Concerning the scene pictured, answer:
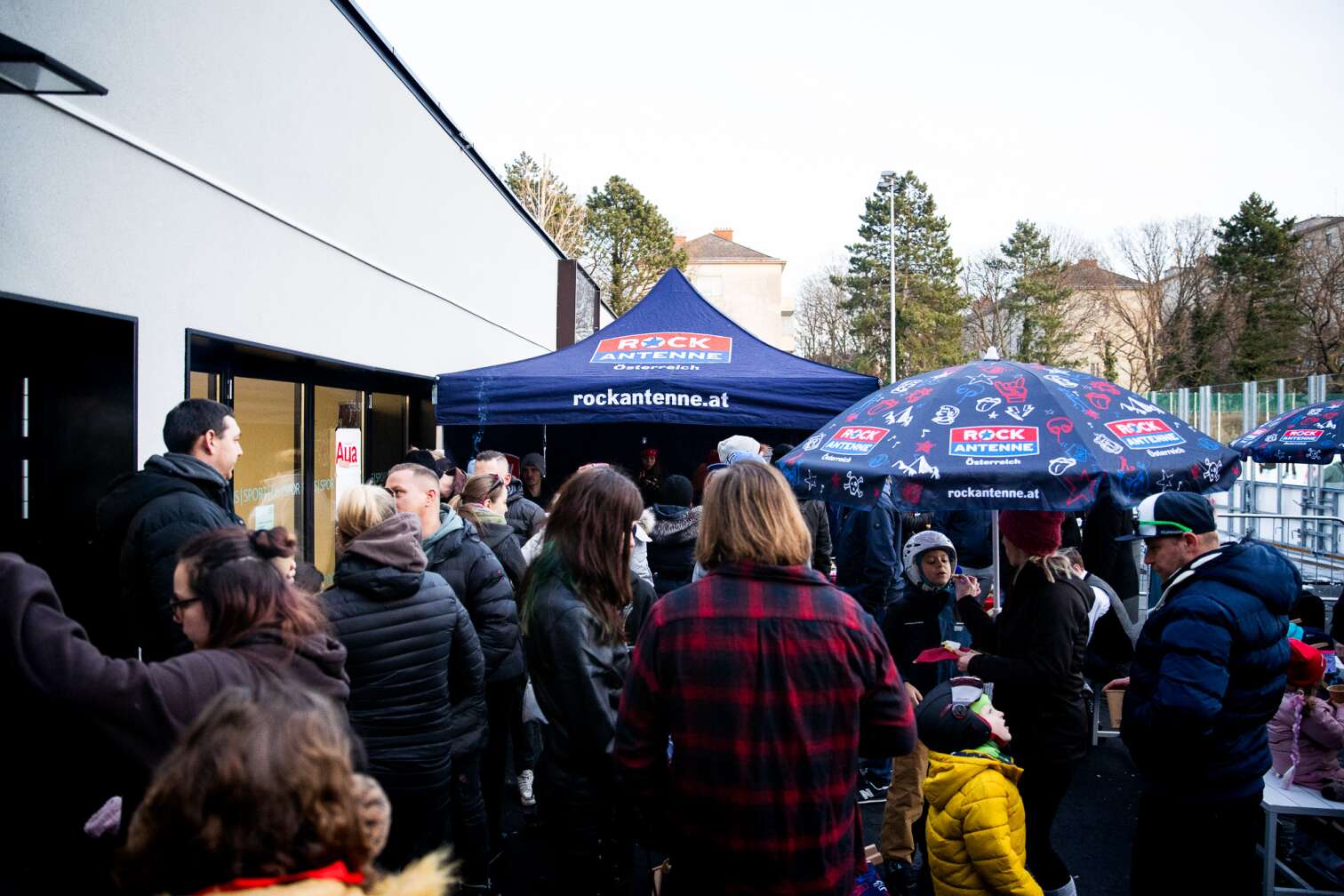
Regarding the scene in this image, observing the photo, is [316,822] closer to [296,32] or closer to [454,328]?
[296,32]

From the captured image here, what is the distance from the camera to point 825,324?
5941 centimetres

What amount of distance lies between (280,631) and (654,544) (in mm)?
3775

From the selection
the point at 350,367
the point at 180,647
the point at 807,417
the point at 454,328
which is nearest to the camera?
the point at 180,647

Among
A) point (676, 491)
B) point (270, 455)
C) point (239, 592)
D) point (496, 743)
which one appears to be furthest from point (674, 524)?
point (239, 592)

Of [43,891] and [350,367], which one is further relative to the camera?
[350,367]

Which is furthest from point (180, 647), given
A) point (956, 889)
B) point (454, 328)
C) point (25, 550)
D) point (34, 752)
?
point (454, 328)

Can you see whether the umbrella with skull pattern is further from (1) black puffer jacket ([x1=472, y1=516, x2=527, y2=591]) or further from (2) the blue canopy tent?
(2) the blue canopy tent

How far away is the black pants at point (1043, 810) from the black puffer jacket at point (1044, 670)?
0.04m

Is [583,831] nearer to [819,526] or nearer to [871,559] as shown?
[819,526]

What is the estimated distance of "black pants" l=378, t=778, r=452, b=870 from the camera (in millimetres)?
3193

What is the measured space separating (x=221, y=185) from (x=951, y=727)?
4.89 meters

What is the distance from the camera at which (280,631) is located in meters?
2.01

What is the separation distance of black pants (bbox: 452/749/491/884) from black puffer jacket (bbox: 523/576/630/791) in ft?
3.06

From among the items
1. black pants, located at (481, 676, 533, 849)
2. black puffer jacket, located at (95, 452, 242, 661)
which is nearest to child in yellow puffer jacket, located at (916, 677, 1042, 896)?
black pants, located at (481, 676, 533, 849)
